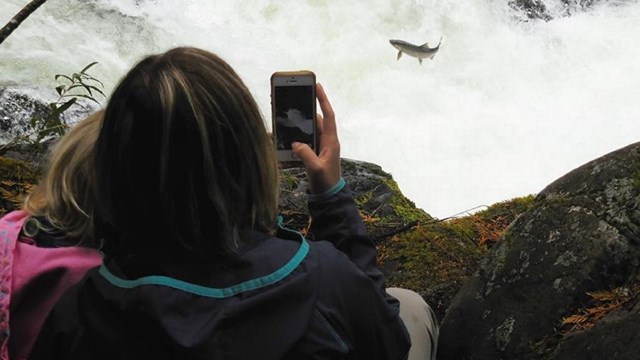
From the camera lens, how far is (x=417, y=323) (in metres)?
2.28

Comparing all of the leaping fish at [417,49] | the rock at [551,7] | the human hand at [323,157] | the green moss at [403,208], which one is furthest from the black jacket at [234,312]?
the rock at [551,7]

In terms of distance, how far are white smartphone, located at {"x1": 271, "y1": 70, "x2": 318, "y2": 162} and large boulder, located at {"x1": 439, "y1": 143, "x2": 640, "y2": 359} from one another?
0.83 m

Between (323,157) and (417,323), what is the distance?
0.58 metres

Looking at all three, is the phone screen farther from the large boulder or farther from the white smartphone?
the large boulder

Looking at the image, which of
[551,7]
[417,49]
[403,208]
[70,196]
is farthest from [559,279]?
[551,7]

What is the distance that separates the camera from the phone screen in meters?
2.17

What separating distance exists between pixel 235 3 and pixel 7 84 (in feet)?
14.6

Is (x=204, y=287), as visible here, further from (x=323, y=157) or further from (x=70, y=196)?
(x=323, y=157)

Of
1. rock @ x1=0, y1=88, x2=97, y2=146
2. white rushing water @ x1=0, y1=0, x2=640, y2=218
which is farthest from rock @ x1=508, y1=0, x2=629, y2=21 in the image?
rock @ x1=0, y1=88, x2=97, y2=146

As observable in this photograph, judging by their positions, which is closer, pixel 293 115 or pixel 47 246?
pixel 47 246

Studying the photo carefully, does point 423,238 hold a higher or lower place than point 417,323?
higher

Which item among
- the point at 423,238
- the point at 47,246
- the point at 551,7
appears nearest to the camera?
the point at 47,246

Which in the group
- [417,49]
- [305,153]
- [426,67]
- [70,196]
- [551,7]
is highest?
[551,7]

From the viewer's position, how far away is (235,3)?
11.5m
